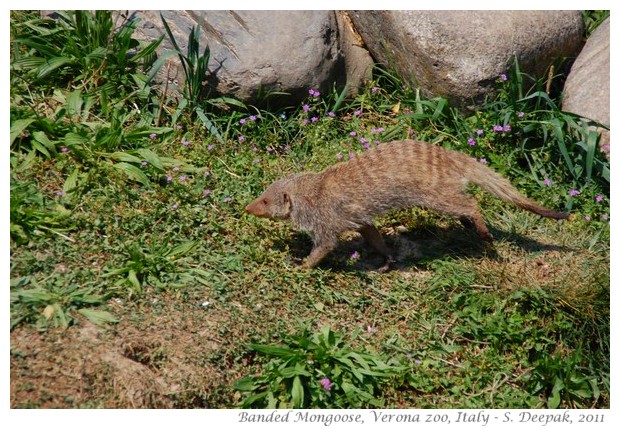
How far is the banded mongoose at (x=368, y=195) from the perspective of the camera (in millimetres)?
6168

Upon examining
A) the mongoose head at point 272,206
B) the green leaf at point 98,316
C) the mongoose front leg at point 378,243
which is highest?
the mongoose head at point 272,206

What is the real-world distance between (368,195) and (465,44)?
6.89 ft

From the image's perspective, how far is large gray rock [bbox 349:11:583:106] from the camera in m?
7.34

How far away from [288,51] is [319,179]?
1.53 metres

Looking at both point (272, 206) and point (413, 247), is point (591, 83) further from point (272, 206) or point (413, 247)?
point (272, 206)

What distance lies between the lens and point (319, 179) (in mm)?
6367

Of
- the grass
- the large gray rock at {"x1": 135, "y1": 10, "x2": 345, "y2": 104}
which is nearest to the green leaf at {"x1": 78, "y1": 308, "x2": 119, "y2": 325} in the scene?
the grass

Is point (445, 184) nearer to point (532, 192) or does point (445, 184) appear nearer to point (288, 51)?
point (532, 192)

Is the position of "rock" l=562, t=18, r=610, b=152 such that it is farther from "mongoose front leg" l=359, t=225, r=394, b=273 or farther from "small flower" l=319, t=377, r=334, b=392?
"small flower" l=319, t=377, r=334, b=392

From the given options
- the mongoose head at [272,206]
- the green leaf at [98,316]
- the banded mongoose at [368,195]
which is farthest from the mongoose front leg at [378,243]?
the green leaf at [98,316]

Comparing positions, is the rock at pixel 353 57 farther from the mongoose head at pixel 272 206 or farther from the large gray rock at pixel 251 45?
the mongoose head at pixel 272 206

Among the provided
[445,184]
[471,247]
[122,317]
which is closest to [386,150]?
[445,184]

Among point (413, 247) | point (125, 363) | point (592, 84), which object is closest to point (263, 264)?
point (413, 247)

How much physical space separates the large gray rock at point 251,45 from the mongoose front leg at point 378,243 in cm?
174
